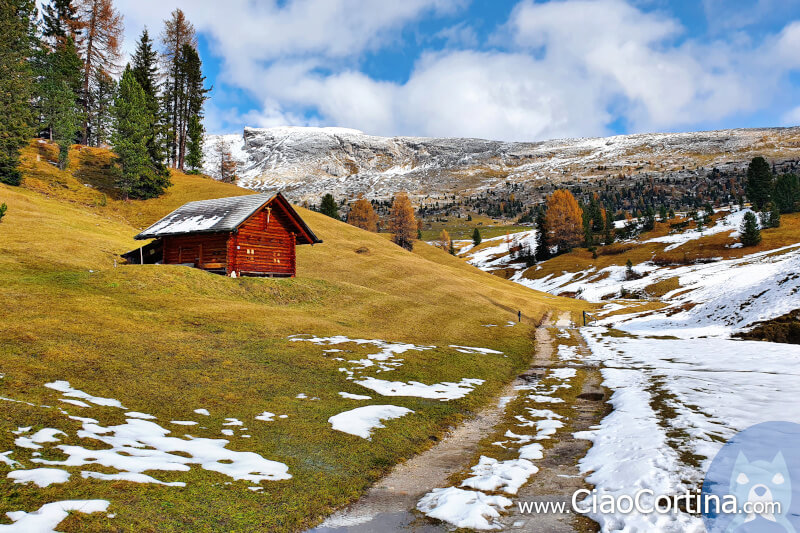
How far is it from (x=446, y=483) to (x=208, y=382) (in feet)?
29.9

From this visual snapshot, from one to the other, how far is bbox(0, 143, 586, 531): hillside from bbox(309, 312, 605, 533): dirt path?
0.44 metres

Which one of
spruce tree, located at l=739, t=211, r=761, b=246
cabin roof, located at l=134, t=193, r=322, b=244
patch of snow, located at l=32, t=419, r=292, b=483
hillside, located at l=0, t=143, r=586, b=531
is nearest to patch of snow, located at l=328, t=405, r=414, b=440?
hillside, located at l=0, t=143, r=586, b=531

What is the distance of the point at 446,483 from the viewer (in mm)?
8594

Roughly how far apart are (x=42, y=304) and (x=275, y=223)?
72.1 feet

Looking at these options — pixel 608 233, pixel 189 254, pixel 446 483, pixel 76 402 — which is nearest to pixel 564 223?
pixel 608 233

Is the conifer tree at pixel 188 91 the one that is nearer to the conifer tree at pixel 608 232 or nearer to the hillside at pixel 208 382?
the hillside at pixel 208 382

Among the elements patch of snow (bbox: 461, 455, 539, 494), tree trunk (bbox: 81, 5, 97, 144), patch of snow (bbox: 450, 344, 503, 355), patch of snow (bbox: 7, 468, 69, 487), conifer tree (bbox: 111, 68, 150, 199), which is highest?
tree trunk (bbox: 81, 5, 97, 144)

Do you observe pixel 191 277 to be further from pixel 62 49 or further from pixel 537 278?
pixel 537 278

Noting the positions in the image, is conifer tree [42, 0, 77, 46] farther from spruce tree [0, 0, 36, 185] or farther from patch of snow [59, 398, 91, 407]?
patch of snow [59, 398, 91, 407]

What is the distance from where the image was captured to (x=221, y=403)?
40.0 ft

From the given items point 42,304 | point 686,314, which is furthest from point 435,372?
point 686,314

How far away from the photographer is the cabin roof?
117 feet

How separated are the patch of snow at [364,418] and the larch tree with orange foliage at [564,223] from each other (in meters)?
136

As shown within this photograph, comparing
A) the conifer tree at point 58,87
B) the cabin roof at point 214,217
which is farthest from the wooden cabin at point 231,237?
the conifer tree at point 58,87
